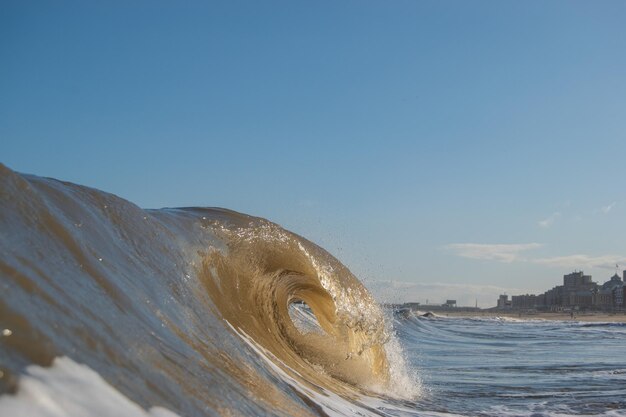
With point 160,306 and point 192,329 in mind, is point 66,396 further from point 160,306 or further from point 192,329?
point 192,329

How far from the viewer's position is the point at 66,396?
1.76m

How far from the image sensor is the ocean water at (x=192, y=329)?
6.50 feet

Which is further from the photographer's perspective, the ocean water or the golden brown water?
the golden brown water

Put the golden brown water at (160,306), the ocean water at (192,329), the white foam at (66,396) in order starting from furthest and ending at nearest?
the golden brown water at (160,306) → the ocean water at (192,329) → the white foam at (66,396)

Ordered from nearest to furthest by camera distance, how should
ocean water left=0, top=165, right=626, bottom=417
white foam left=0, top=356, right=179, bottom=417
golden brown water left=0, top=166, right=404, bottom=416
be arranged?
white foam left=0, top=356, right=179, bottom=417
ocean water left=0, top=165, right=626, bottom=417
golden brown water left=0, top=166, right=404, bottom=416

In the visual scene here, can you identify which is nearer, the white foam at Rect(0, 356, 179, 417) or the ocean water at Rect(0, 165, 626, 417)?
the white foam at Rect(0, 356, 179, 417)

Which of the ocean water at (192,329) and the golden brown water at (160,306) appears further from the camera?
the golden brown water at (160,306)

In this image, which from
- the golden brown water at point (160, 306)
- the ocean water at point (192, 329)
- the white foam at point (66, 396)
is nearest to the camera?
the white foam at point (66, 396)

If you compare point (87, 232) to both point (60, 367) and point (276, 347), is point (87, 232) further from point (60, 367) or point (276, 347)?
point (276, 347)

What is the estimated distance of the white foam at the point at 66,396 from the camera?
160cm

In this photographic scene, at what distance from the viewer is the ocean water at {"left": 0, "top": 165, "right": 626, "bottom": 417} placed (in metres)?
1.98

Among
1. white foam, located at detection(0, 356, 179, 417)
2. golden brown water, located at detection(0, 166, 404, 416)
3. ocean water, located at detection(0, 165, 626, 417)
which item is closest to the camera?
white foam, located at detection(0, 356, 179, 417)

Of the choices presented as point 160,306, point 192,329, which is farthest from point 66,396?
point 192,329

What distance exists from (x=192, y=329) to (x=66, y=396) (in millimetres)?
1625
